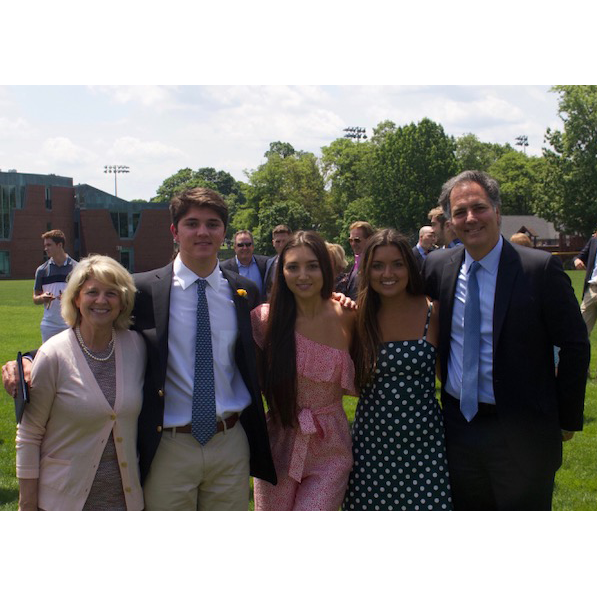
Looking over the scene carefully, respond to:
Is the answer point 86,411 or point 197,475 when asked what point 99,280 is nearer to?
point 86,411

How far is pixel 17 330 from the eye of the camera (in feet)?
61.6

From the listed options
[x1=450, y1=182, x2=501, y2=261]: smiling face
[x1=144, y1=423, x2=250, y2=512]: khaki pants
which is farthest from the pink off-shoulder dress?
[x1=450, y1=182, x2=501, y2=261]: smiling face

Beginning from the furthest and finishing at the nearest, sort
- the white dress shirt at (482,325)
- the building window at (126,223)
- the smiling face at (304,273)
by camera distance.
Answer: the building window at (126,223), the smiling face at (304,273), the white dress shirt at (482,325)

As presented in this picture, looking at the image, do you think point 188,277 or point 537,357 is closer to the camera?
point 537,357

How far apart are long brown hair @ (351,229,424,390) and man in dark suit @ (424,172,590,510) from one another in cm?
29

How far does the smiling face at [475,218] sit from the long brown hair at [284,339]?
79 centimetres

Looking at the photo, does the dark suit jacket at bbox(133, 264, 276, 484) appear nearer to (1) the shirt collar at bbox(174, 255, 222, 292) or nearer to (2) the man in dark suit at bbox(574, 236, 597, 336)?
(1) the shirt collar at bbox(174, 255, 222, 292)

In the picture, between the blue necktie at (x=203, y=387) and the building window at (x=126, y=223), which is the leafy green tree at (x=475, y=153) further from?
the blue necktie at (x=203, y=387)

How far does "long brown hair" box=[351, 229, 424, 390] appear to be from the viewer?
12.4 feet

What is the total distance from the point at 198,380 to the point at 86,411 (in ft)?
1.95

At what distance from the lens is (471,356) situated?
11.9 feet

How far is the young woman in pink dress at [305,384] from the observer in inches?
148

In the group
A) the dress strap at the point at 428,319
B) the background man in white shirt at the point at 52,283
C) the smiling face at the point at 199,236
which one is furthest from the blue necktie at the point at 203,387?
the background man in white shirt at the point at 52,283

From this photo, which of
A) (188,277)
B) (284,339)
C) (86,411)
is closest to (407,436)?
(284,339)
